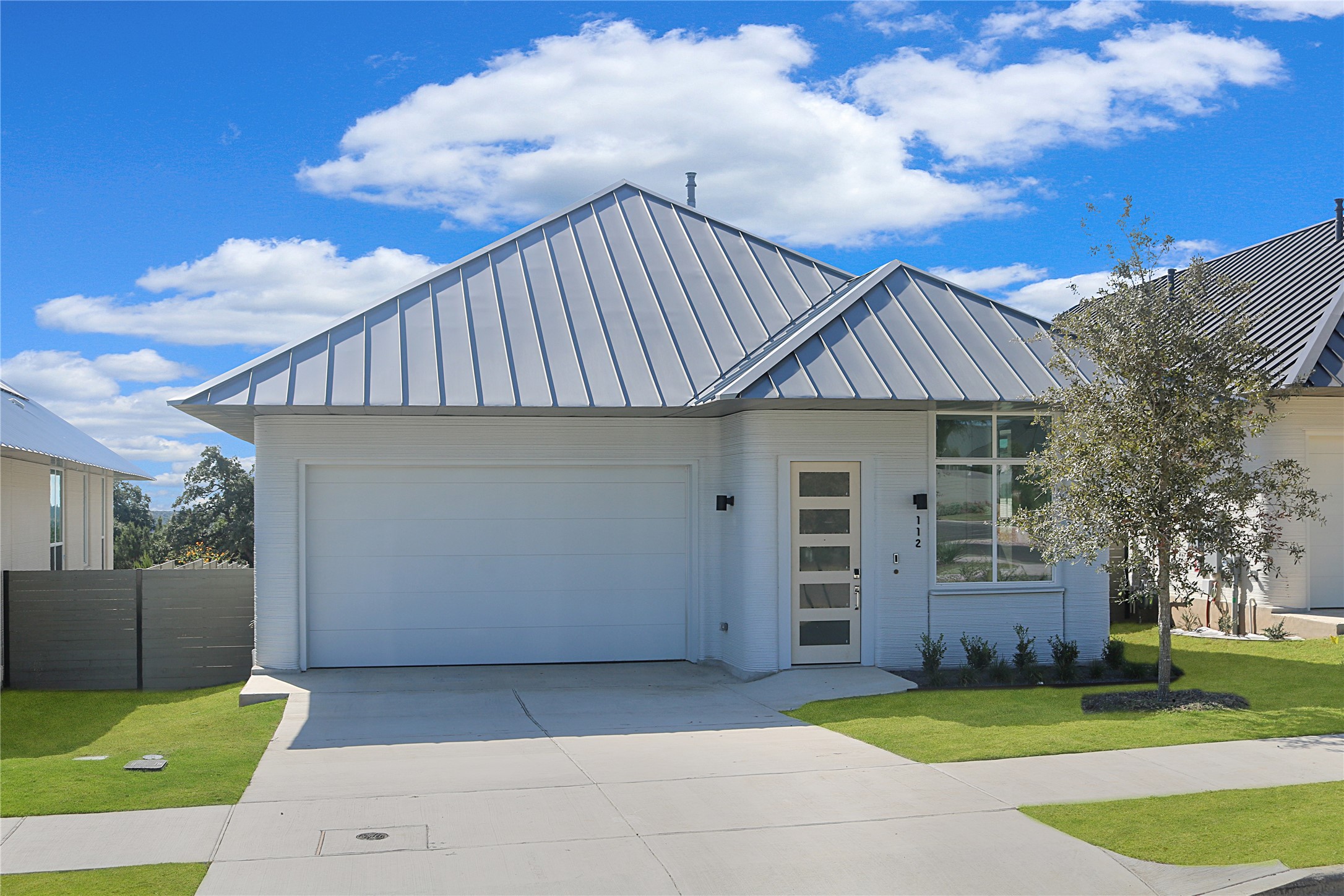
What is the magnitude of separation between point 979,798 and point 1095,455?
4.37 m

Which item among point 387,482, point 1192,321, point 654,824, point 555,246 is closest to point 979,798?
point 654,824

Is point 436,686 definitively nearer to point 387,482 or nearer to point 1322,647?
point 387,482

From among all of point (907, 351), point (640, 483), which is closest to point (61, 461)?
point (640, 483)

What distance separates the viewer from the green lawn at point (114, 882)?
5.71 meters

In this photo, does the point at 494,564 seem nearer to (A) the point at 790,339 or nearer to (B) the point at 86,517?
(A) the point at 790,339

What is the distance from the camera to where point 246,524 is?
42.1 meters

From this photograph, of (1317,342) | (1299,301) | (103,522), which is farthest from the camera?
(103,522)

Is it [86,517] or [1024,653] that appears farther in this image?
[86,517]

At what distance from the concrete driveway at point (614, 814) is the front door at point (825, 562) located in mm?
2157

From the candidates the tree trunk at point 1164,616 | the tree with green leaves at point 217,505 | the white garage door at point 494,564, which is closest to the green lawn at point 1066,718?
the tree trunk at point 1164,616

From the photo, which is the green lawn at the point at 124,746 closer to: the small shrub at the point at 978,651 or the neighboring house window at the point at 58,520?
the neighboring house window at the point at 58,520

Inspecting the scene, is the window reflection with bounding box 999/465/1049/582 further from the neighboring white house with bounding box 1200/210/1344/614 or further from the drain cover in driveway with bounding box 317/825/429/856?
the drain cover in driveway with bounding box 317/825/429/856

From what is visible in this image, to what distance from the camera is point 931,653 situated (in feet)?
41.6

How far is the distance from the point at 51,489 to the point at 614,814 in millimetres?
16669
